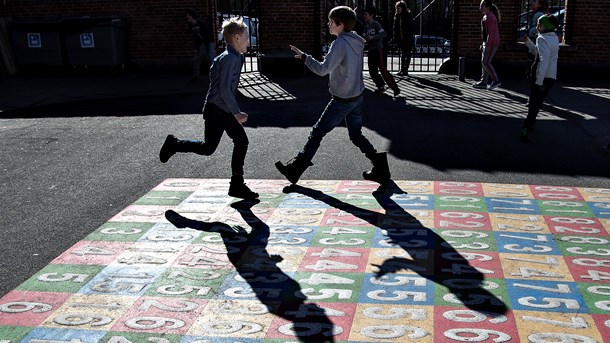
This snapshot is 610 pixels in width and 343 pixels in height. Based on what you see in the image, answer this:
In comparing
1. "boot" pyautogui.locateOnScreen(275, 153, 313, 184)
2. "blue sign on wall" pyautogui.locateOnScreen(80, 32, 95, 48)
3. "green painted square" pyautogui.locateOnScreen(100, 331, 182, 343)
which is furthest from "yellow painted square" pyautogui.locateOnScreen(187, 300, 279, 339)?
"blue sign on wall" pyautogui.locateOnScreen(80, 32, 95, 48)

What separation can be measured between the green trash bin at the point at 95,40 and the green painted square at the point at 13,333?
1499cm

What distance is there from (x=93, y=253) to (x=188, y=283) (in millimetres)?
1122

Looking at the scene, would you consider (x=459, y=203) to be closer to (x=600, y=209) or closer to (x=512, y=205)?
(x=512, y=205)

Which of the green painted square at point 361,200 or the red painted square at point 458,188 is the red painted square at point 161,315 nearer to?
the green painted square at point 361,200

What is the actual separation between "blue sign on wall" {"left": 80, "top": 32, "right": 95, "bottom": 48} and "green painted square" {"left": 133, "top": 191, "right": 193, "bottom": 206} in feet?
40.0

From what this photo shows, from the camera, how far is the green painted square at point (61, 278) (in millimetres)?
5086

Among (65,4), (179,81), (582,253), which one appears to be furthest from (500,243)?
(65,4)

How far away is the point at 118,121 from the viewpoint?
12.2m

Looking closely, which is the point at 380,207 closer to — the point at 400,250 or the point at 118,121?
the point at 400,250

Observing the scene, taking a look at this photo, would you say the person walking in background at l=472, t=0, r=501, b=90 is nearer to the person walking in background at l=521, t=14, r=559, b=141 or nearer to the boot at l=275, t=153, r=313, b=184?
the person walking in background at l=521, t=14, r=559, b=141

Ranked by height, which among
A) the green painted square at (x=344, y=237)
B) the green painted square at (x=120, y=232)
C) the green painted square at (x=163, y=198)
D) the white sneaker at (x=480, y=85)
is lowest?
the green painted square at (x=344, y=237)

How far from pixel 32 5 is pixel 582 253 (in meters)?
17.9

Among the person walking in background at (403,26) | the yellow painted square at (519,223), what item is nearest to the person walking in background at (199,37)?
the person walking in background at (403,26)

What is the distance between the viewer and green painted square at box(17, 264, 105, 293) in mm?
5086
